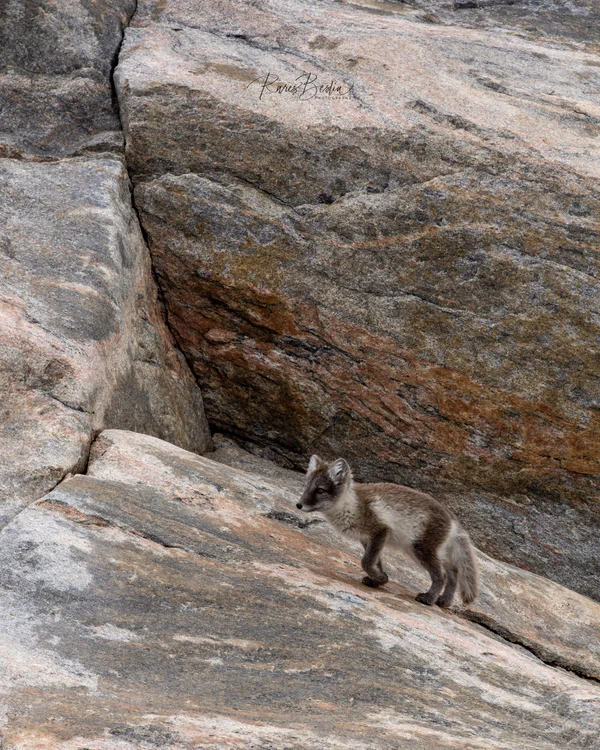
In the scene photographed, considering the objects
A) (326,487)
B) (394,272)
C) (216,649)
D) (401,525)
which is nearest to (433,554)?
(401,525)

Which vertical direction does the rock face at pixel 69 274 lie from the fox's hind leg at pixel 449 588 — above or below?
above

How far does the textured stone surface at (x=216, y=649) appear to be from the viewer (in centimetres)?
489

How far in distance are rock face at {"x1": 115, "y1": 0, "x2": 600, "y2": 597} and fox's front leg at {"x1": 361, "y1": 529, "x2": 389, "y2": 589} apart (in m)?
3.21

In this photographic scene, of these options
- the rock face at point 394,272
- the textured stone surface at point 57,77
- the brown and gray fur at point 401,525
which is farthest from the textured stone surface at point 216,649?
the textured stone surface at point 57,77

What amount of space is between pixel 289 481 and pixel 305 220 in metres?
3.76

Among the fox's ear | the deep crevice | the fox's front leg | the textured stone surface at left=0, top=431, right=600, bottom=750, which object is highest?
the fox's ear

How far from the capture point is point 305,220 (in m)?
11.3

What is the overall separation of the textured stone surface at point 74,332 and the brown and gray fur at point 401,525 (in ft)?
8.81

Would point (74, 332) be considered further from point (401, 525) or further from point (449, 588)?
point (449, 588)

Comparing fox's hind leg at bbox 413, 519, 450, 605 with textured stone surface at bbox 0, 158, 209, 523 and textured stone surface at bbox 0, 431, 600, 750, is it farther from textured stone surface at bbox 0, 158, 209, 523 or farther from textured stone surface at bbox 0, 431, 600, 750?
textured stone surface at bbox 0, 158, 209, 523

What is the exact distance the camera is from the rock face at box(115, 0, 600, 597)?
425 inches

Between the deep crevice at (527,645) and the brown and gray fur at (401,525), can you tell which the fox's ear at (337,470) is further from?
the deep crevice at (527,645)

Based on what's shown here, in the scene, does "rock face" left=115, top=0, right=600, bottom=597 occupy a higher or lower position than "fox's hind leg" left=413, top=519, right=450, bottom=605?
higher

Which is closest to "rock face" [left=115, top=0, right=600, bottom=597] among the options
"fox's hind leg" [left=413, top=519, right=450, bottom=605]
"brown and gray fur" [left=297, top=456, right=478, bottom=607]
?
"brown and gray fur" [left=297, top=456, right=478, bottom=607]
